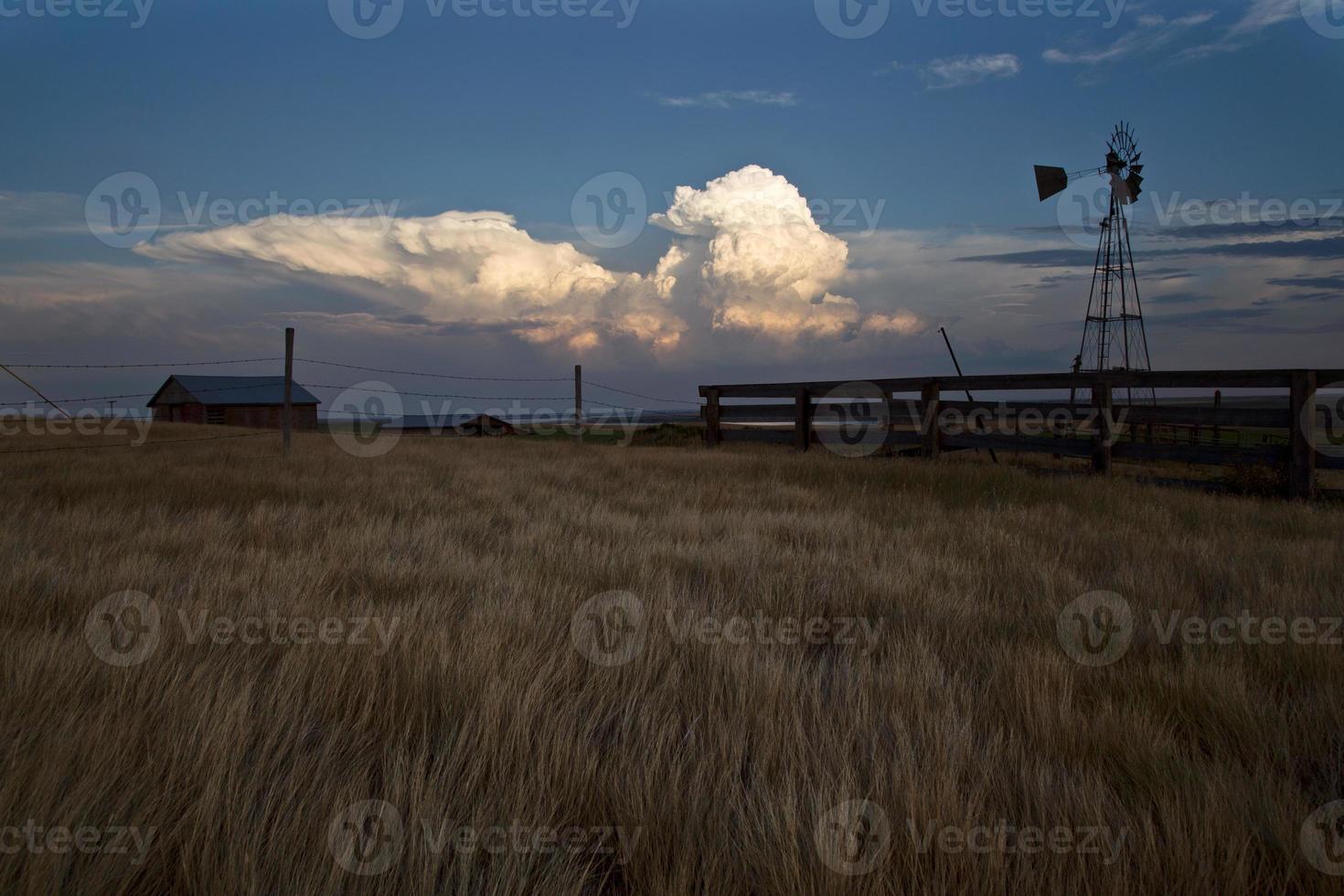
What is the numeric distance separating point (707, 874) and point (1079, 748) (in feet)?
4.47

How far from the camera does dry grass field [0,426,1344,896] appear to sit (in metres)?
1.49

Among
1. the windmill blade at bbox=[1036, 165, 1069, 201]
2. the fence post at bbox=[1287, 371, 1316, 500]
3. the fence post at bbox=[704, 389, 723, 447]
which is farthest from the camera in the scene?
the windmill blade at bbox=[1036, 165, 1069, 201]

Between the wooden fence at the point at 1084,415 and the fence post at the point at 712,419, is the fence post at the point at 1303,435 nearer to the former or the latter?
the wooden fence at the point at 1084,415

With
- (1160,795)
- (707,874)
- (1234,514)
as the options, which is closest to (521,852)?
(707,874)

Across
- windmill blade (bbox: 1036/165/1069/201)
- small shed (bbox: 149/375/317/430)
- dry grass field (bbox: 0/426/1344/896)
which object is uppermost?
windmill blade (bbox: 1036/165/1069/201)

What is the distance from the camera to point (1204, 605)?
371cm

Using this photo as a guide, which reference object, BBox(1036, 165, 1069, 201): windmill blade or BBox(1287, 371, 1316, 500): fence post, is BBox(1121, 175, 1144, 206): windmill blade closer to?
BBox(1036, 165, 1069, 201): windmill blade

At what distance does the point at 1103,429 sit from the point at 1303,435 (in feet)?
6.75

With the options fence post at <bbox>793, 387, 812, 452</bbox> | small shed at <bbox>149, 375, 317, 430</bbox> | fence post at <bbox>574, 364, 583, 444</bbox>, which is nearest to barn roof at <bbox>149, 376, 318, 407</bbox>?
small shed at <bbox>149, 375, 317, 430</bbox>

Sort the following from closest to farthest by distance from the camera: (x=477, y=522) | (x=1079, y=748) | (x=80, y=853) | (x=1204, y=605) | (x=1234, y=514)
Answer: (x=80, y=853), (x=1079, y=748), (x=1204, y=605), (x=477, y=522), (x=1234, y=514)

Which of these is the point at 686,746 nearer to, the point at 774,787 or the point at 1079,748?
the point at 774,787

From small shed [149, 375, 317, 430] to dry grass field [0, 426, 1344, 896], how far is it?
53.4 m

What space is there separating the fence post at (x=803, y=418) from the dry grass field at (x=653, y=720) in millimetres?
8733

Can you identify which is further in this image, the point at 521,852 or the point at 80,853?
the point at 521,852
